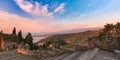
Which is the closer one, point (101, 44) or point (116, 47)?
point (116, 47)

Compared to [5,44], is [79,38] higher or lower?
higher

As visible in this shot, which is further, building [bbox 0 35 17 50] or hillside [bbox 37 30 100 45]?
building [bbox 0 35 17 50]

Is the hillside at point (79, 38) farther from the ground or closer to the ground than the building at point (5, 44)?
farther from the ground

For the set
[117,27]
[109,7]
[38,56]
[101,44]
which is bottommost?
[38,56]

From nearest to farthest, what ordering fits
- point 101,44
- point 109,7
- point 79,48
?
point 101,44 → point 79,48 → point 109,7

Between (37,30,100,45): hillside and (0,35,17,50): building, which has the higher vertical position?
(37,30,100,45): hillside

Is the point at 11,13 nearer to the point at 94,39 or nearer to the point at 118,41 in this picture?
the point at 94,39

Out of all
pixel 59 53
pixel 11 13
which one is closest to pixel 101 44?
pixel 59 53

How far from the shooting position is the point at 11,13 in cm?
2927

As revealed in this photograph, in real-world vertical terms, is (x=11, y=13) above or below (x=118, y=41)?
above

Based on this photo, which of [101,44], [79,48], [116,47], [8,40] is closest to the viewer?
[116,47]

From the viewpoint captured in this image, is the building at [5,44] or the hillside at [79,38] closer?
the hillside at [79,38]

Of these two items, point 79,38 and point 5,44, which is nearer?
point 79,38

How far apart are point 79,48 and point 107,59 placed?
6229 millimetres
